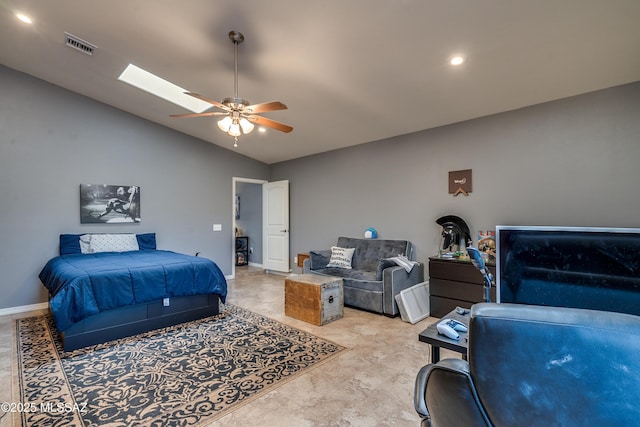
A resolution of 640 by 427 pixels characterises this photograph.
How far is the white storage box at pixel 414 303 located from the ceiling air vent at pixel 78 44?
462 centimetres

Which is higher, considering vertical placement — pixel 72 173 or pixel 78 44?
pixel 78 44

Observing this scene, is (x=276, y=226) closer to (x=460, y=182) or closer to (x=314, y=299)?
(x=314, y=299)

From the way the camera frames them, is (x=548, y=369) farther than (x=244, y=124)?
No

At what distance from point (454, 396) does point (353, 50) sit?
2.79 m

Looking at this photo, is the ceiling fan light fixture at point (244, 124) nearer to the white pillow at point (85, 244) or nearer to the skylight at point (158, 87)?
the skylight at point (158, 87)

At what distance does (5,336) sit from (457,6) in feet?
17.6

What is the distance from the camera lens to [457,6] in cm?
215

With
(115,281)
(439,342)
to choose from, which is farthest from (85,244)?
(439,342)

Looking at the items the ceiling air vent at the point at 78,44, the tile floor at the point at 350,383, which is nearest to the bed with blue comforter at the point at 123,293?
the tile floor at the point at 350,383

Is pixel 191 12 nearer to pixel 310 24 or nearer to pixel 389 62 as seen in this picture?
pixel 310 24

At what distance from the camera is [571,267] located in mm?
1917

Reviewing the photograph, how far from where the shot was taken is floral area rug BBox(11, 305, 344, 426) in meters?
1.97

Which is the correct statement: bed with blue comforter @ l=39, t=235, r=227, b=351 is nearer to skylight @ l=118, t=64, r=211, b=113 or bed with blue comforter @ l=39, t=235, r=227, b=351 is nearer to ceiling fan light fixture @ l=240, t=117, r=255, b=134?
ceiling fan light fixture @ l=240, t=117, r=255, b=134

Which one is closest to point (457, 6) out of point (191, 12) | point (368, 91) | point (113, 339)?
point (368, 91)
